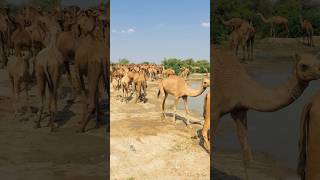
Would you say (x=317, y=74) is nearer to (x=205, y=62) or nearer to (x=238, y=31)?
(x=238, y=31)

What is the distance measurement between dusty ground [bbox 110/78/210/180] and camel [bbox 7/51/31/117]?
12.7 feet

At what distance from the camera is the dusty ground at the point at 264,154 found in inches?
237

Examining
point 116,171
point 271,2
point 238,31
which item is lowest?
point 116,171

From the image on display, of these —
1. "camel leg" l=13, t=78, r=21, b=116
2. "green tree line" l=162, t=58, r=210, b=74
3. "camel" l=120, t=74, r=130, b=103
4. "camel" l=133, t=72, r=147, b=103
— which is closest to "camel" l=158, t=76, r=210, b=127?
"camel" l=133, t=72, r=147, b=103

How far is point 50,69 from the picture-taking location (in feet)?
21.7

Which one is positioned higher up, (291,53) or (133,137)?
(291,53)

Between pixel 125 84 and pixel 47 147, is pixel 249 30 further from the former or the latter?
pixel 125 84

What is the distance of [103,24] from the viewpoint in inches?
260

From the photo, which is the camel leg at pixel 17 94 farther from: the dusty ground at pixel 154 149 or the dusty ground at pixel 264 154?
the dusty ground at pixel 154 149

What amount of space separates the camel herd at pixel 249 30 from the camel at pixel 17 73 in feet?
9.77

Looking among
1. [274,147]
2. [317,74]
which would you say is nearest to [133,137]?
[274,147]

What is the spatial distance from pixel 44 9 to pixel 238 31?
9.32ft

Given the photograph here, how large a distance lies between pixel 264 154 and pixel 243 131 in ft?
1.45

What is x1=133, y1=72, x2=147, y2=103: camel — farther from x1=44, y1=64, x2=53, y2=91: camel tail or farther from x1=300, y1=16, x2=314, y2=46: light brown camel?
x1=300, y1=16, x2=314, y2=46: light brown camel
